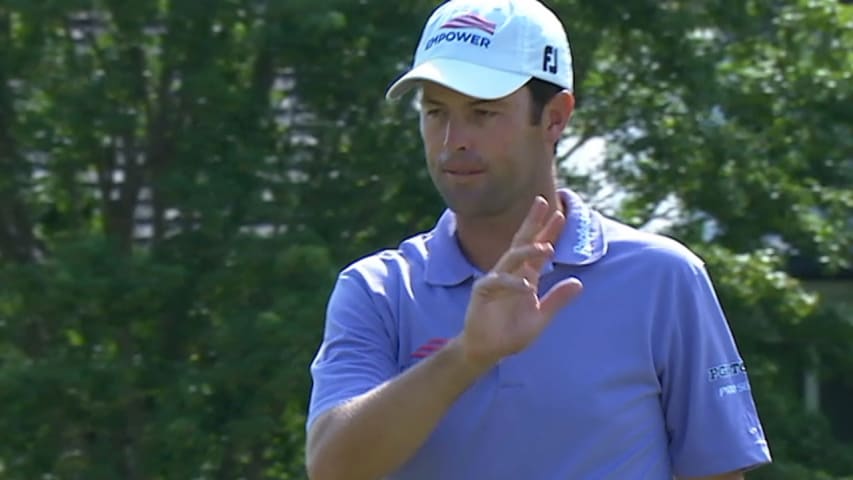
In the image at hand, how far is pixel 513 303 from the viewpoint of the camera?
7.01ft

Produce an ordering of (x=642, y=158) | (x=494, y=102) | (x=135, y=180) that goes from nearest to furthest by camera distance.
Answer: (x=494, y=102), (x=135, y=180), (x=642, y=158)

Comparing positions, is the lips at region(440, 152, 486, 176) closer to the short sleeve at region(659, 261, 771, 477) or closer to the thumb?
the thumb

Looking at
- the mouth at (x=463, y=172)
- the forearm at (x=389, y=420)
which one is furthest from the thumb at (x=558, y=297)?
the mouth at (x=463, y=172)

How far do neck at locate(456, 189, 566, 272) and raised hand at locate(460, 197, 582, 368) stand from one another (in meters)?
0.24

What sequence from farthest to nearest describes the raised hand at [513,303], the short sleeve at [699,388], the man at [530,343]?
the short sleeve at [699,388], the man at [530,343], the raised hand at [513,303]

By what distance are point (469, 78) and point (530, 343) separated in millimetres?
405

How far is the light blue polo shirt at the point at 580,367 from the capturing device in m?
2.31

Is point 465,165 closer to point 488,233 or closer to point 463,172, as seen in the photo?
point 463,172

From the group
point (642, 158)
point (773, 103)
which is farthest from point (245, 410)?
point (773, 103)

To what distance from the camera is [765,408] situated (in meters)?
6.20

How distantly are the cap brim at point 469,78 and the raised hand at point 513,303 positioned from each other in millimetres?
229

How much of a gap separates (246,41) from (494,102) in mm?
3422

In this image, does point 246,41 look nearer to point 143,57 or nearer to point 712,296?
point 143,57

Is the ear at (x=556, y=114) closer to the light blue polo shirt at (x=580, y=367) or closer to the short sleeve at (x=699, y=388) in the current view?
the light blue polo shirt at (x=580, y=367)
